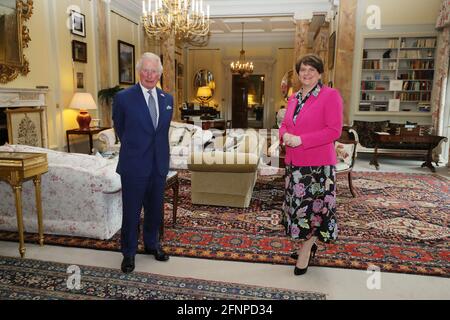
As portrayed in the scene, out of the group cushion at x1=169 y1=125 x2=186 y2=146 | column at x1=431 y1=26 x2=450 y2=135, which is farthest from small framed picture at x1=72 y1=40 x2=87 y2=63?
column at x1=431 y1=26 x2=450 y2=135

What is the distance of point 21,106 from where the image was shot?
5.11m

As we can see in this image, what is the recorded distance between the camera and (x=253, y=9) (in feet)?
29.0

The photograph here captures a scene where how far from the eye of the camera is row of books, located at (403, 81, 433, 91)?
305 inches

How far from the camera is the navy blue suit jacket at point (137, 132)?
7.60 ft

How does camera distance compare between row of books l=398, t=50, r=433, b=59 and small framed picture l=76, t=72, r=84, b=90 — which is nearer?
small framed picture l=76, t=72, r=84, b=90

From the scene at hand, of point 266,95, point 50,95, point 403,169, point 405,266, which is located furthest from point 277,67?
point 405,266

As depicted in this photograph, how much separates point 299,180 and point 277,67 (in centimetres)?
1164

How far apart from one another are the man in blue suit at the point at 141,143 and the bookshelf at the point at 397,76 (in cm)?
650

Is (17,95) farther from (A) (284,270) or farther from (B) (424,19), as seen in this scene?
(B) (424,19)

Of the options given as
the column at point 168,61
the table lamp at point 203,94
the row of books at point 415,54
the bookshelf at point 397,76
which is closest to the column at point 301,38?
the bookshelf at point 397,76

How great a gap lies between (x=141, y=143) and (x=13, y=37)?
12.6 feet

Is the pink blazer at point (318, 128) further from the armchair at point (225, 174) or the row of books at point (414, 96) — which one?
the row of books at point (414, 96)

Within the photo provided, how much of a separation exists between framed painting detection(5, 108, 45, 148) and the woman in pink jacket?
4200 mm

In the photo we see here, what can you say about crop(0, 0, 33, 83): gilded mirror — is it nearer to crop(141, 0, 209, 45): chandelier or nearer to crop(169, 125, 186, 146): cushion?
crop(141, 0, 209, 45): chandelier
